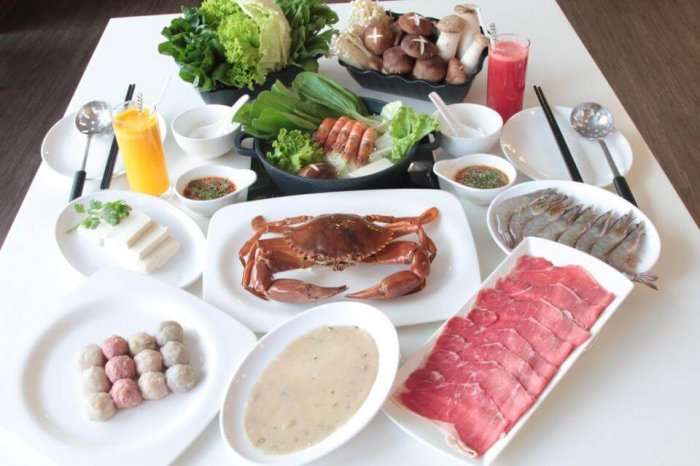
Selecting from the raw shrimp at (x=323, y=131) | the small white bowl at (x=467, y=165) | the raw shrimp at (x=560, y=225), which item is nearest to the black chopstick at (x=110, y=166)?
the raw shrimp at (x=323, y=131)

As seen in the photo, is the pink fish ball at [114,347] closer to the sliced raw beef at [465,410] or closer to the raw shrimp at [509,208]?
the sliced raw beef at [465,410]

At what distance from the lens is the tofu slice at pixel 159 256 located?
1342 millimetres

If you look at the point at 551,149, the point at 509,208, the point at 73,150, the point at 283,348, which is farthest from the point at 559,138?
the point at 73,150

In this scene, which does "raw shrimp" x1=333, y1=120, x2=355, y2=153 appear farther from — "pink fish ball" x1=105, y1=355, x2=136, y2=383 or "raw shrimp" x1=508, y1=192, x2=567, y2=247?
"pink fish ball" x1=105, y1=355, x2=136, y2=383

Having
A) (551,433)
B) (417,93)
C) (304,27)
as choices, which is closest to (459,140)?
(417,93)

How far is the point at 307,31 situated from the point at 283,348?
1032mm

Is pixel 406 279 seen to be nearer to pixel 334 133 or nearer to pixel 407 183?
pixel 407 183

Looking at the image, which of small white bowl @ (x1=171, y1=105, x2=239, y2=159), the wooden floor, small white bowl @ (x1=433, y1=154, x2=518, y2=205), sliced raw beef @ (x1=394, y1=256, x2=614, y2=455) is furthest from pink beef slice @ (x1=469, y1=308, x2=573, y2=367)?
the wooden floor

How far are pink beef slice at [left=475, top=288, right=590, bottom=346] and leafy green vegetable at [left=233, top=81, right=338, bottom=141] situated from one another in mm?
670

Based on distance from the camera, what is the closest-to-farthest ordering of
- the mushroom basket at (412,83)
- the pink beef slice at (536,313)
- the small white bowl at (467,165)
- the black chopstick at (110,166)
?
the pink beef slice at (536,313)
the small white bowl at (467,165)
the black chopstick at (110,166)
the mushroom basket at (412,83)

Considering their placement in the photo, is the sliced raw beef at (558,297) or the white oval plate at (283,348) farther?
the sliced raw beef at (558,297)

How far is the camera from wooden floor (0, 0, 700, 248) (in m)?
2.97

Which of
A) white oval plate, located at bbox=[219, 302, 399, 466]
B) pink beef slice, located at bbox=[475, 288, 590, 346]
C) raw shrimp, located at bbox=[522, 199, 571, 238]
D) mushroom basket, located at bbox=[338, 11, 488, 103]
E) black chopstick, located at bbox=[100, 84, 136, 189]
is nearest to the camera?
white oval plate, located at bbox=[219, 302, 399, 466]

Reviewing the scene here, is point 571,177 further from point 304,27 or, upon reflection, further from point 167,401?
point 167,401
